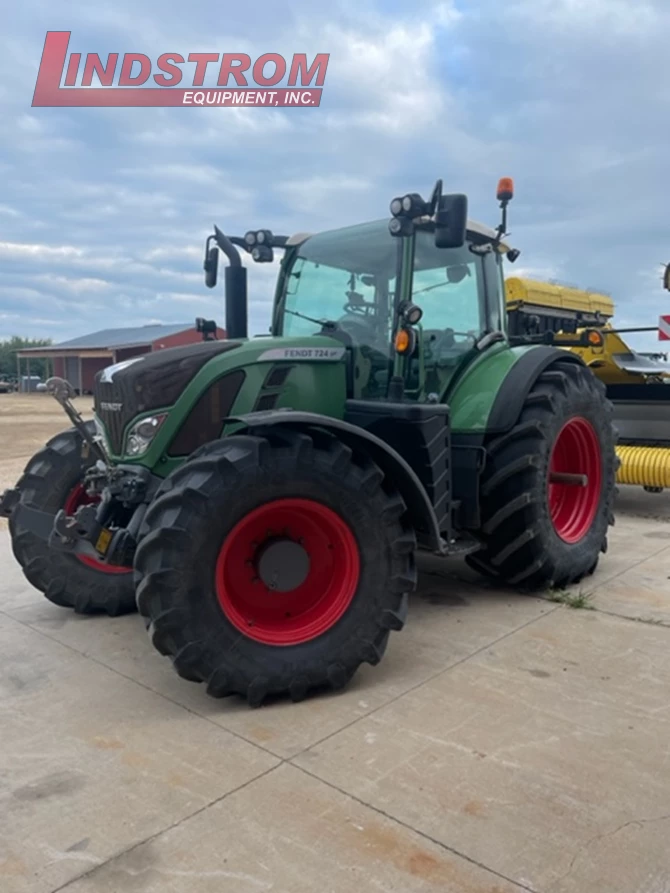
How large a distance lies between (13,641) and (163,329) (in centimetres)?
3733

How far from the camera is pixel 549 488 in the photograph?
14.6 ft

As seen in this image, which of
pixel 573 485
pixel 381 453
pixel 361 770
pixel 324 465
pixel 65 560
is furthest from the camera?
pixel 573 485

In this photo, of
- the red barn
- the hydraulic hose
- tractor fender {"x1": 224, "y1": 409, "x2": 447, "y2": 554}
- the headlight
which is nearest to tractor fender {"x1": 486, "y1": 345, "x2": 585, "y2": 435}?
tractor fender {"x1": 224, "y1": 409, "x2": 447, "y2": 554}

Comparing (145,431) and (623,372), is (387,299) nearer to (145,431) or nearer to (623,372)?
(145,431)

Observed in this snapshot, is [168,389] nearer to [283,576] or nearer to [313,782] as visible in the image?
[283,576]

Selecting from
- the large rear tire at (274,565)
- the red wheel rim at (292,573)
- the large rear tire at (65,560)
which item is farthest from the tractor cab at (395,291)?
the large rear tire at (65,560)

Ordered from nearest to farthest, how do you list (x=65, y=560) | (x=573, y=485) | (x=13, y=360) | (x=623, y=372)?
(x=65, y=560) < (x=573, y=485) < (x=623, y=372) < (x=13, y=360)

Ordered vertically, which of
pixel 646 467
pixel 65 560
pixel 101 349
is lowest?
pixel 65 560

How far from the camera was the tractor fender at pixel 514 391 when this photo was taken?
13.4 ft

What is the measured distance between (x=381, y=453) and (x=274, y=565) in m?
0.71

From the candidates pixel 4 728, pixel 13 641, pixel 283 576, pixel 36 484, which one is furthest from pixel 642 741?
pixel 36 484

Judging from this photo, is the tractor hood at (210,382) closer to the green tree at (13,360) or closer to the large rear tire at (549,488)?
the large rear tire at (549,488)

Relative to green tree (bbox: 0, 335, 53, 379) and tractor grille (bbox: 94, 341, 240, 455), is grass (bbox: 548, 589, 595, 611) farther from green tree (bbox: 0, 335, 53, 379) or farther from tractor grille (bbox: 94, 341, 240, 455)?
green tree (bbox: 0, 335, 53, 379)

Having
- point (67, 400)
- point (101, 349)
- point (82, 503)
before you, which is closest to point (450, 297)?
point (67, 400)
